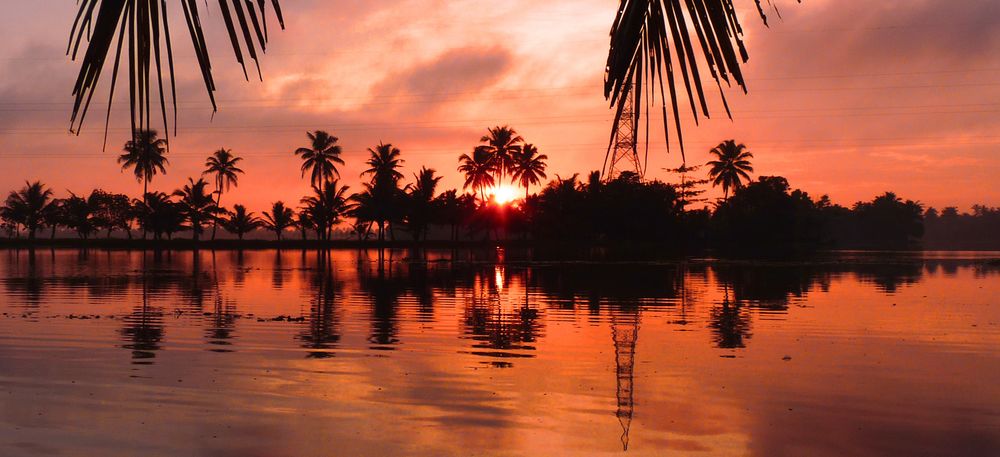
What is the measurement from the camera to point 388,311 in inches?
730

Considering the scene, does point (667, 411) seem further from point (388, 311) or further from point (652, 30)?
point (388, 311)

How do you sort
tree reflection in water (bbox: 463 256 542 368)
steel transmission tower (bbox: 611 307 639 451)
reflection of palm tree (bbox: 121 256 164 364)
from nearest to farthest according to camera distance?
steel transmission tower (bbox: 611 307 639 451)
reflection of palm tree (bbox: 121 256 164 364)
tree reflection in water (bbox: 463 256 542 368)

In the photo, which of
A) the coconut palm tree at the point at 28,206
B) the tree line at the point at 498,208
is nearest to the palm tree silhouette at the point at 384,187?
the tree line at the point at 498,208

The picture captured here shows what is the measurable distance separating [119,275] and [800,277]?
85.8ft

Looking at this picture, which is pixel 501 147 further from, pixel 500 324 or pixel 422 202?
pixel 500 324

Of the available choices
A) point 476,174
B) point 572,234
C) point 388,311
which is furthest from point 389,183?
point 388,311

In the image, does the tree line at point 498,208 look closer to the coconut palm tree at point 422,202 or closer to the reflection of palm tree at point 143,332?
the coconut palm tree at point 422,202

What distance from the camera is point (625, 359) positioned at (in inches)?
464

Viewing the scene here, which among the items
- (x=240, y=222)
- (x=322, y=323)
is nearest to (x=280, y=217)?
(x=240, y=222)

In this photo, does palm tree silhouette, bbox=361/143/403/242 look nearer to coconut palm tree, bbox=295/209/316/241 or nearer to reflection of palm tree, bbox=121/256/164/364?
coconut palm tree, bbox=295/209/316/241

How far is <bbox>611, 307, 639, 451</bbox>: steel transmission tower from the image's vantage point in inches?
320

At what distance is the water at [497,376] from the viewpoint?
24.0 feet

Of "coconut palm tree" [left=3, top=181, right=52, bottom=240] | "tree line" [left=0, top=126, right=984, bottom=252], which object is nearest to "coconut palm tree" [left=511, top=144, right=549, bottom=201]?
"tree line" [left=0, top=126, right=984, bottom=252]

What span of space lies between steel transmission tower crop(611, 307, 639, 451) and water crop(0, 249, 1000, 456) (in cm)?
5
